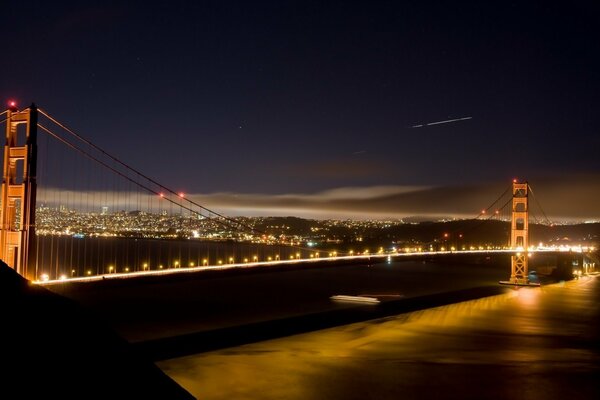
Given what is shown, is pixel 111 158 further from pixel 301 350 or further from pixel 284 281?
pixel 284 281

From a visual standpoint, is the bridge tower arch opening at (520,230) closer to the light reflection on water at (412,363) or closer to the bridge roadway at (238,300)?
the bridge roadway at (238,300)

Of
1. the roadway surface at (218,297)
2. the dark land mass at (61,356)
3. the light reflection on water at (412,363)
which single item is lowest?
the roadway surface at (218,297)

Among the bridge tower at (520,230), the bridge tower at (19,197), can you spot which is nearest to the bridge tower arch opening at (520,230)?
the bridge tower at (520,230)

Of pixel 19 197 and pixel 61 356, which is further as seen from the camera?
pixel 19 197

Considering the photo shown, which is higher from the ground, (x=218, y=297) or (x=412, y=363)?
(x=412, y=363)

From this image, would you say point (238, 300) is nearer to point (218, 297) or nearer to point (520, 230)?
point (218, 297)

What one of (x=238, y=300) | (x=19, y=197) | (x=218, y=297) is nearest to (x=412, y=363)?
(x=19, y=197)

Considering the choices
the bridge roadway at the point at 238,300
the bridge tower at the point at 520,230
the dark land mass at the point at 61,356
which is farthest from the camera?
the bridge tower at the point at 520,230
